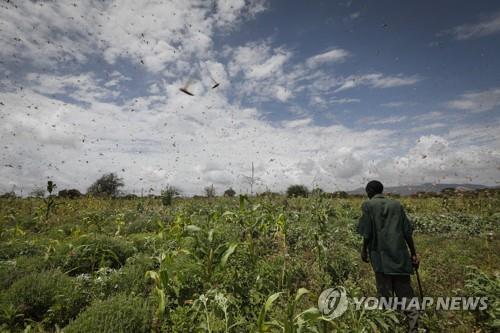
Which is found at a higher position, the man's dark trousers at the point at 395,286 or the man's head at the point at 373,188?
the man's head at the point at 373,188

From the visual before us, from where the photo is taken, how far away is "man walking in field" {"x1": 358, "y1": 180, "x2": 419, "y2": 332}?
14.3 feet

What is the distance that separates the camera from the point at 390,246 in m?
4.40

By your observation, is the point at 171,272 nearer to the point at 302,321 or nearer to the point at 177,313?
the point at 177,313

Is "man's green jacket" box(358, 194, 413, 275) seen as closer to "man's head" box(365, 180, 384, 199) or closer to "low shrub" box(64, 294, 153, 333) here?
"man's head" box(365, 180, 384, 199)

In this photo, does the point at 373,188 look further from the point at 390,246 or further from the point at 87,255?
the point at 87,255

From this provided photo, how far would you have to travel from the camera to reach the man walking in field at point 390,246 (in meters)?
4.34

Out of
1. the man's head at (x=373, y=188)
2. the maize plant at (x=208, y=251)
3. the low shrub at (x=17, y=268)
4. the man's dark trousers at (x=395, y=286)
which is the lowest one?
the man's dark trousers at (x=395, y=286)

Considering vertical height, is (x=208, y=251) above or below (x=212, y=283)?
above

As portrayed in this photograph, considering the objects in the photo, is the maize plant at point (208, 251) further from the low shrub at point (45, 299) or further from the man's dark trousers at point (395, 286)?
the man's dark trousers at point (395, 286)

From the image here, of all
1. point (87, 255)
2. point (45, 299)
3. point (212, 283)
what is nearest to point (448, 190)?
point (212, 283)

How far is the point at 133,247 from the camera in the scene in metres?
6.88

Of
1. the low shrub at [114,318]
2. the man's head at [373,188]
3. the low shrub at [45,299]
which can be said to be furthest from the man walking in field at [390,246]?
the low shrub at [45,299]

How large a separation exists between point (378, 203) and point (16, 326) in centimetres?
576

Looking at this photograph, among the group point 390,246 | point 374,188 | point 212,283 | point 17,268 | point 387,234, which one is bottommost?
point 212,283
